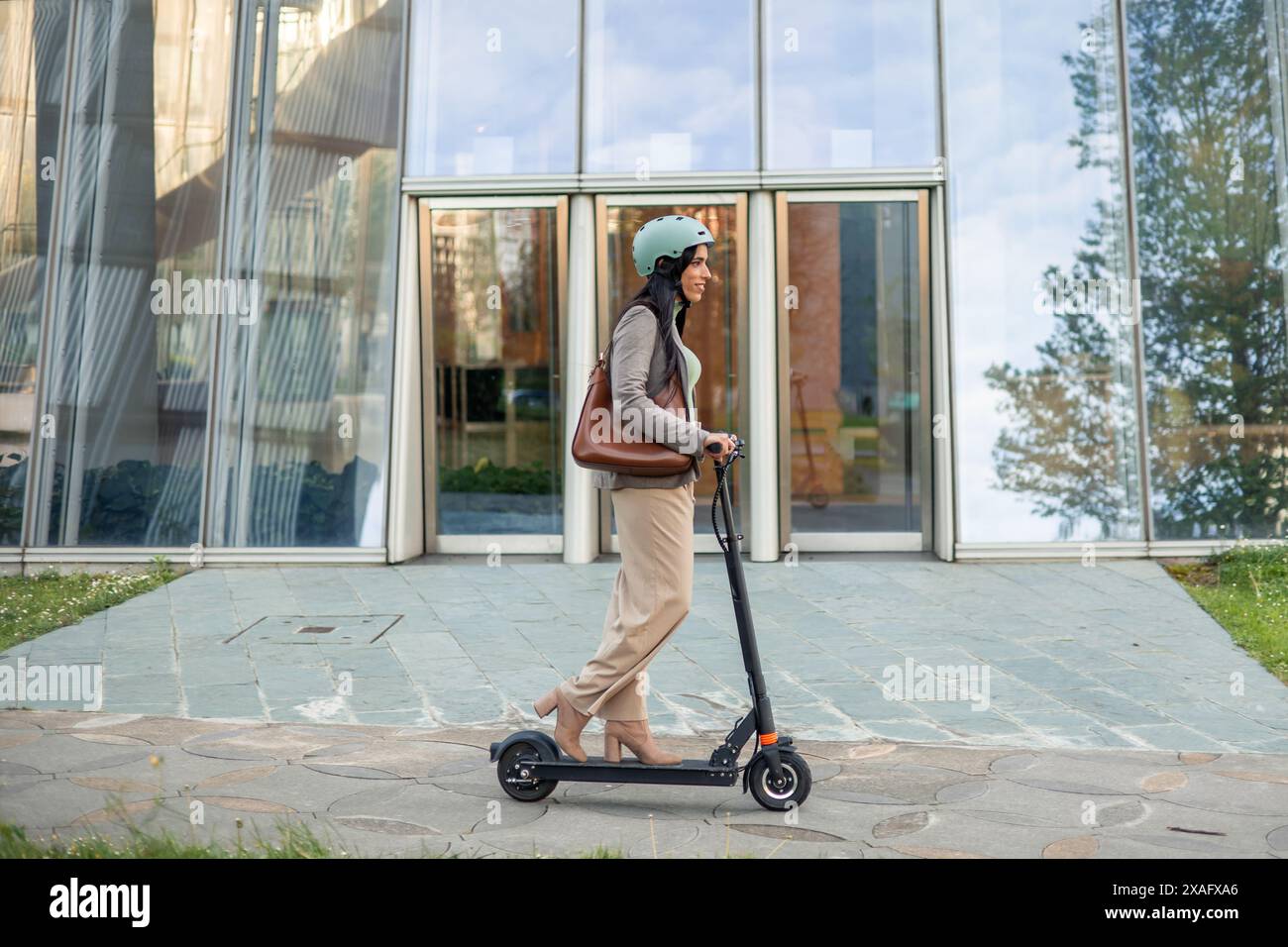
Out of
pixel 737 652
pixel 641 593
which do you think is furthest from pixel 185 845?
pixel 737 652

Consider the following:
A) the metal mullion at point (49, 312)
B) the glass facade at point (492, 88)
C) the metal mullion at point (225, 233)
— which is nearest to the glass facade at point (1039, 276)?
the glass facade at point (492, 88)

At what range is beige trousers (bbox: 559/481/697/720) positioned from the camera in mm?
4129

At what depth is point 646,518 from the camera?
13.6 feet

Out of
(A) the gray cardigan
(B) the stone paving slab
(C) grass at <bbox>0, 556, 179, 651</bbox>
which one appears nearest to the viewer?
(B) the stone paving slab

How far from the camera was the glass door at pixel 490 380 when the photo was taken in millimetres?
10156

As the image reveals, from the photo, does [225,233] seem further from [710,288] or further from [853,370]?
[853,370]

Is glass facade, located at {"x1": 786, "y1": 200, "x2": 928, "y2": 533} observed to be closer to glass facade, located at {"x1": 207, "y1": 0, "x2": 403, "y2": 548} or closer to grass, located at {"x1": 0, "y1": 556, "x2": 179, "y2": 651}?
glass facade, located at {"x1": 207, "y1": 0, "x2": 403, "y2": 548}

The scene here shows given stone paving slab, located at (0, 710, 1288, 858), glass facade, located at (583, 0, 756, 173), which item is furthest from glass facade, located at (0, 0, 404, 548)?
stone paving slab, located at (0, 710, 1288, 858)

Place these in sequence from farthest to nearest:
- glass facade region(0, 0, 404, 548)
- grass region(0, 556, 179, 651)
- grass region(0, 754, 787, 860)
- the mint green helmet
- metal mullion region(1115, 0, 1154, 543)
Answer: glass facade region(0, 0, 404, 548) < metal mullion region(1115, 0, 1154, 543) < grass region(0, 556, 179, 651) < the mint green helmet < grass region(0, 754, 787, 860)

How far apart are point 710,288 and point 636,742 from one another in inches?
250

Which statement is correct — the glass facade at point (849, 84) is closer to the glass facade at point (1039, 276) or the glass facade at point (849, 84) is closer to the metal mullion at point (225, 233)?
the glass facade at point (1039, 276)
